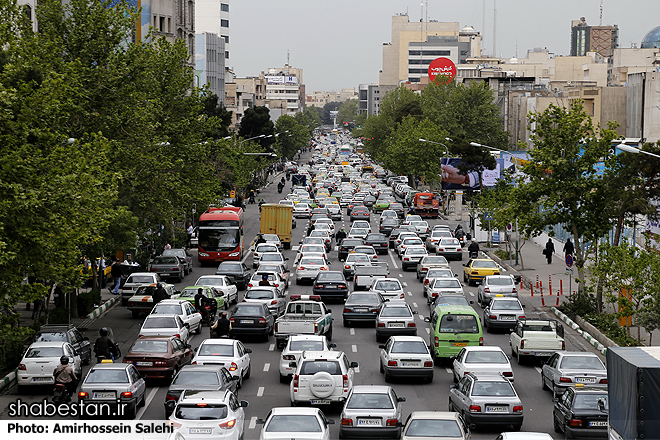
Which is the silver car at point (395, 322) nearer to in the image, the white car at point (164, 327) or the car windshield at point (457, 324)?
the car windshield at point (457, 324)

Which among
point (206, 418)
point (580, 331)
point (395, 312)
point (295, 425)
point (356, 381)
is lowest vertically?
point (580, 331)

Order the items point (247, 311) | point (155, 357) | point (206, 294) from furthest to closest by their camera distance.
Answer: point (206, 294), point (247, 311), point (155, 357)

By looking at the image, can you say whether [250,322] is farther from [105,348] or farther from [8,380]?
[8,380]

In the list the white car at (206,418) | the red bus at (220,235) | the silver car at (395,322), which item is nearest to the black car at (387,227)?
the red bus at (220,235)

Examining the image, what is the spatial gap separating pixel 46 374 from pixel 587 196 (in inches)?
910

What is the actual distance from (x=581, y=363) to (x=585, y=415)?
387cm

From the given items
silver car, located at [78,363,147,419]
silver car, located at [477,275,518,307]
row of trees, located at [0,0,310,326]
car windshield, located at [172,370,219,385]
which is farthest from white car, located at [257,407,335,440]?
silver car, located at [477,275,518,307]

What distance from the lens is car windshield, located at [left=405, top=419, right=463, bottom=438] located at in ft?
52.1

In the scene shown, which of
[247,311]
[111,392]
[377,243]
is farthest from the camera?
[377,243]

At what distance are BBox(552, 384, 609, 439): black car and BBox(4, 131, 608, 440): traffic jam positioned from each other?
0.03m

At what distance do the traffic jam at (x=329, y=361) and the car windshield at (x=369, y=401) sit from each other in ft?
0.09

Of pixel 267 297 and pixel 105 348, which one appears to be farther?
pixel 267 297

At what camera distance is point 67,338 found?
82.4ft

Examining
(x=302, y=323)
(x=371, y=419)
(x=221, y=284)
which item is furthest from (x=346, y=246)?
(x=371, y=419)
